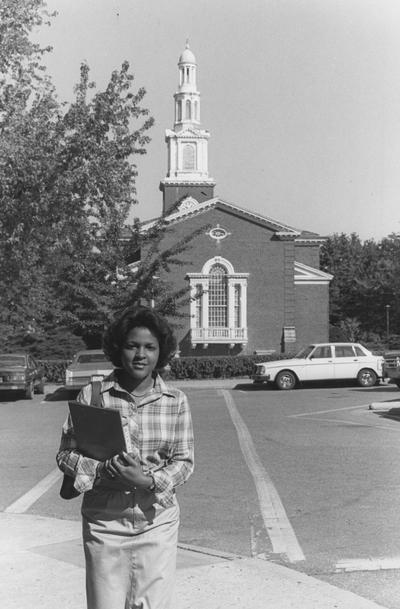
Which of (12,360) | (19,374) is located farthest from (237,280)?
(19,374)

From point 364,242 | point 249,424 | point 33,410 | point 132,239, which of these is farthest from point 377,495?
point 364,242

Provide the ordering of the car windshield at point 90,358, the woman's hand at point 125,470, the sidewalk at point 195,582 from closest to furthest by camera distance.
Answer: the woman's hand at point 125,470 → the sidewalk at point 195,582 → the car windshield at point 90,358

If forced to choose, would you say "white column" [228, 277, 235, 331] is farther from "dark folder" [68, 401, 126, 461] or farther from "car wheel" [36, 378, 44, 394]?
"dark folder" [68, 401, 126, 461]

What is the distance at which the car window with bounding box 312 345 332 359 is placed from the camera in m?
27.3

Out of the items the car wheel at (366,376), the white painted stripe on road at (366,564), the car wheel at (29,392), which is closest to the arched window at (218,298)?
the car wheel at (366,376)

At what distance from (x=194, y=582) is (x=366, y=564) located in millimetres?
1416

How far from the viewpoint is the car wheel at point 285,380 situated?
26.9m

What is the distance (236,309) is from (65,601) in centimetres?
3933

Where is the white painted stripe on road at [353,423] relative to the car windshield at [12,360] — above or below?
below

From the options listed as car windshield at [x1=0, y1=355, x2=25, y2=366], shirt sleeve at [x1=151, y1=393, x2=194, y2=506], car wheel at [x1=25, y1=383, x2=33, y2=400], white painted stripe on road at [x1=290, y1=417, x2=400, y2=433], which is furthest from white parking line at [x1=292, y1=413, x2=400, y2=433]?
shirt sleeve at [x1=151, y1=393, x2=194, y2=506]

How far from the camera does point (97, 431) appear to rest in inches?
128

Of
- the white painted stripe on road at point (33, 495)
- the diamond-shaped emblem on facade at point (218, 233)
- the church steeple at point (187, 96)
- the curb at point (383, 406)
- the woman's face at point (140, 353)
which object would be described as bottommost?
A: the white painted stripe on road at point (33, 495)

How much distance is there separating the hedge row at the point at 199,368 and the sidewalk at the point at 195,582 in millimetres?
27121

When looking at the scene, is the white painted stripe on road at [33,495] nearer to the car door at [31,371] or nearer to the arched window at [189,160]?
the car door at [31,371]
